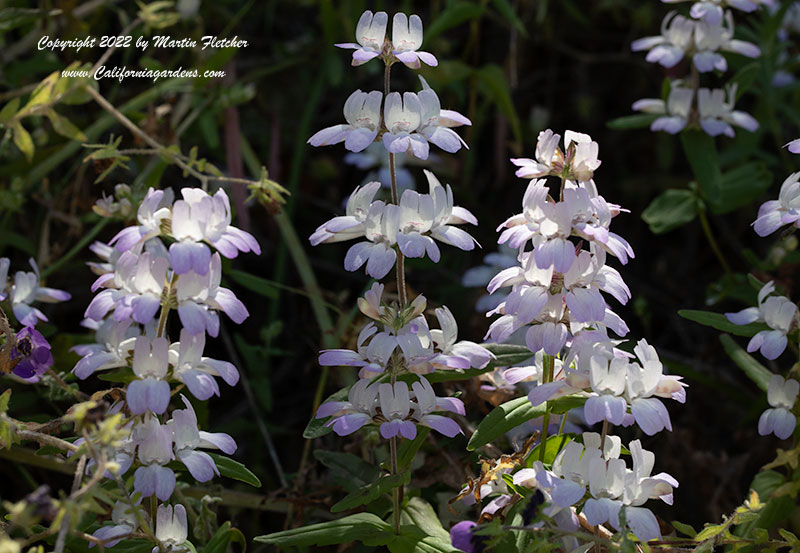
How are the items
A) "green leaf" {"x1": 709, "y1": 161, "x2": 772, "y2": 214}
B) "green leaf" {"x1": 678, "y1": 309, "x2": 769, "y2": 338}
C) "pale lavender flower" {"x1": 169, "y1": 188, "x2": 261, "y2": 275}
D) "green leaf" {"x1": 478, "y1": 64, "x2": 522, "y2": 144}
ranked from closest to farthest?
"pale lavender flower" {"x1": 169, "y1": 188, "x2": 261, "y2": 275} < "green leaf" {"x1": 678, "y1": 309, "x2": 769, "y2": 338} < "green leaf" {"x1": 709, "y1": 161, "x2": 772, "y2": 214} < "green leaf" {"x1": 478, "y1": 64, "x2": 522, "y2": 144}

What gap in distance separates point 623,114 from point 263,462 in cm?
190

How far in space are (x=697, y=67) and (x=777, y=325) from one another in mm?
747

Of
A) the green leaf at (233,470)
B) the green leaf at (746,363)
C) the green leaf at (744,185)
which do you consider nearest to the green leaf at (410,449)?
the green leaf at (233,470)

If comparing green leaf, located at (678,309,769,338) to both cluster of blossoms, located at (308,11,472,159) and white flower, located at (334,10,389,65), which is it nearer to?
cluster of blossoms, located at (308,11,472,159)

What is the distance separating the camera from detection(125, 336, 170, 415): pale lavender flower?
1243 mm

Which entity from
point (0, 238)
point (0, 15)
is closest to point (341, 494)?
point (0, 238)

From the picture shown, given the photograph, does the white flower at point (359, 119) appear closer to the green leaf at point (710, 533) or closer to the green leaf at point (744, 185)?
the green leaf at point (710, 533)

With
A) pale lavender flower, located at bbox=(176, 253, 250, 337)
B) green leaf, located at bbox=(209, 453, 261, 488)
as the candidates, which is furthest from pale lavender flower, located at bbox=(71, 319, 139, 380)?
green leaf, located at bbox=(209, 453, 261, 488)

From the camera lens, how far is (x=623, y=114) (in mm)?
3316

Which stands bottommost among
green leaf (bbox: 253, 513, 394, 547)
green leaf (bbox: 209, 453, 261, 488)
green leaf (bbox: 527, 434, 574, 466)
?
green leaf (bbox: 253, 513, 394, 547)

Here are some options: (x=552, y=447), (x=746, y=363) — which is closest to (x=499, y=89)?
(x=746, y=363)

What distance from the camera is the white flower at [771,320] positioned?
157 cm

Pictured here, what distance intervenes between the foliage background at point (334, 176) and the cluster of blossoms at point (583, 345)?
0.43 meters

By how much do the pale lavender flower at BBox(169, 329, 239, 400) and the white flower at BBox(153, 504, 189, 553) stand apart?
0.20m
